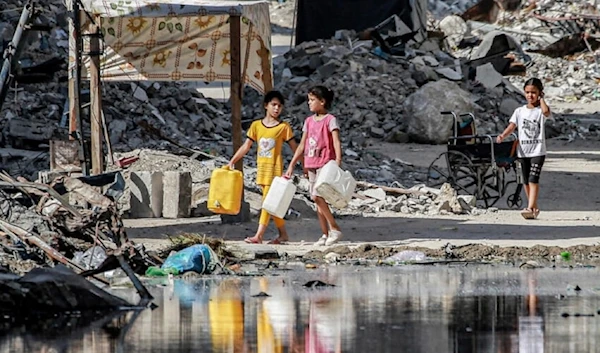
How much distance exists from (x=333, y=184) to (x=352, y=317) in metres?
5.09

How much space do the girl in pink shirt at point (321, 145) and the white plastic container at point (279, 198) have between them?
0.53ft

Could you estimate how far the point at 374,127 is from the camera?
28.6 metres

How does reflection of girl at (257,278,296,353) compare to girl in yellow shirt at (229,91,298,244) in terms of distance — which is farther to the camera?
girl in yellow shirt at (229,91,298,244)

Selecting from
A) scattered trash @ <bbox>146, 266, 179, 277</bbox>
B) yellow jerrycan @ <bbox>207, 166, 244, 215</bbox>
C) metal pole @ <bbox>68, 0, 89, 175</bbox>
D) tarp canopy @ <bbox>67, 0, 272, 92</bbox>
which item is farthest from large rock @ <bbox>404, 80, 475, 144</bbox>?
scattered trash @ <bbox>146, 266, 179, 277</bbox>

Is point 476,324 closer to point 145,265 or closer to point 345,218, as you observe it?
point 145,265

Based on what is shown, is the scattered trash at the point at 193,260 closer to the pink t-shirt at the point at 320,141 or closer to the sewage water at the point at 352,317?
the sewage water at the point at 352,317

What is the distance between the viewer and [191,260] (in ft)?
41.9

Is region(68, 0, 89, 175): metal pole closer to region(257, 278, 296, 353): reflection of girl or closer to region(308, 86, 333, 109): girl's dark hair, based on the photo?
region(308, 86, 333, 109): girl's dark hair

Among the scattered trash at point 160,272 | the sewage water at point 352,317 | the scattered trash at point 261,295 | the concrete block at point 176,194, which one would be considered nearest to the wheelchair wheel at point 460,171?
the concrete block at point 176,194

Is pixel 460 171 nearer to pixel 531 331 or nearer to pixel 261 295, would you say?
pixel 261 295

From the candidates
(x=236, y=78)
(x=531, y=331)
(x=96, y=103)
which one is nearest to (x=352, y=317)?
(x=531, y=331)

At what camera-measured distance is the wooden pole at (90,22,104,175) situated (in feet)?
54.4

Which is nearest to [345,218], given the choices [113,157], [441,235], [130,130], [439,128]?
[441,235]

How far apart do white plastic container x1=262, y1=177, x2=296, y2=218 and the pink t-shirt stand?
354mm
